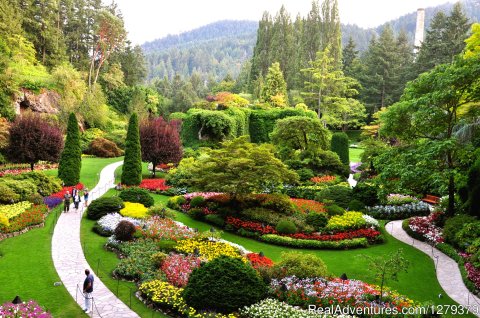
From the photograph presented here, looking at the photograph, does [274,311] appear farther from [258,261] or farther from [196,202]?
[196,202]

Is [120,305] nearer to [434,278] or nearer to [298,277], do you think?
[298,277]

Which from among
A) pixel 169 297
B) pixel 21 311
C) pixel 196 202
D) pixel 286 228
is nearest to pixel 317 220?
pixel 286 228

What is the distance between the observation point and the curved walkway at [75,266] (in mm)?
10953

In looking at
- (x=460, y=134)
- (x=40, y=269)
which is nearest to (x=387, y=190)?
(x=460, y=134)

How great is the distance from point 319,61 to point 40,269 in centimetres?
4214

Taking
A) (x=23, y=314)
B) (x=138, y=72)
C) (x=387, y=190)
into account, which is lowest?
(x=23, y=314)

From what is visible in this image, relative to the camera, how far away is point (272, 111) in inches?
1852

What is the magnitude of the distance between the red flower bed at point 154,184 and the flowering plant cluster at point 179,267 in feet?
42.8

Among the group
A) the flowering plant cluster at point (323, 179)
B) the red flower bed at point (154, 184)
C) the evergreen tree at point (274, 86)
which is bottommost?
the red flower bed at point (154, 184)

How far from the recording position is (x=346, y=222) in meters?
19.6

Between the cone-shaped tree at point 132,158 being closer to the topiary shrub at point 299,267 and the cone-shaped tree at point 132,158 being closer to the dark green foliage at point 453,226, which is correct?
the topiary shrub at point 299,267

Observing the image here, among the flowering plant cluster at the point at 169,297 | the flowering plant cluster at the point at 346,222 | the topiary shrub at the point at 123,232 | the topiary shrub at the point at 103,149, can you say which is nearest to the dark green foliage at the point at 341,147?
the flowering plant cluster at the point at 346,222

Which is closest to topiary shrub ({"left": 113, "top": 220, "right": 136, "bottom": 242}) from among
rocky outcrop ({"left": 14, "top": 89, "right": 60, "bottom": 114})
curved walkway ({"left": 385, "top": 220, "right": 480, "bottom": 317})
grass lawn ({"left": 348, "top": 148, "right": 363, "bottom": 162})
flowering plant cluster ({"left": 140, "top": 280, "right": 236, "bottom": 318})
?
flowering plant cluster ({"left": 140, "top": 280, "right": 236, "bottom": 318})

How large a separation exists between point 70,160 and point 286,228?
611 inches
